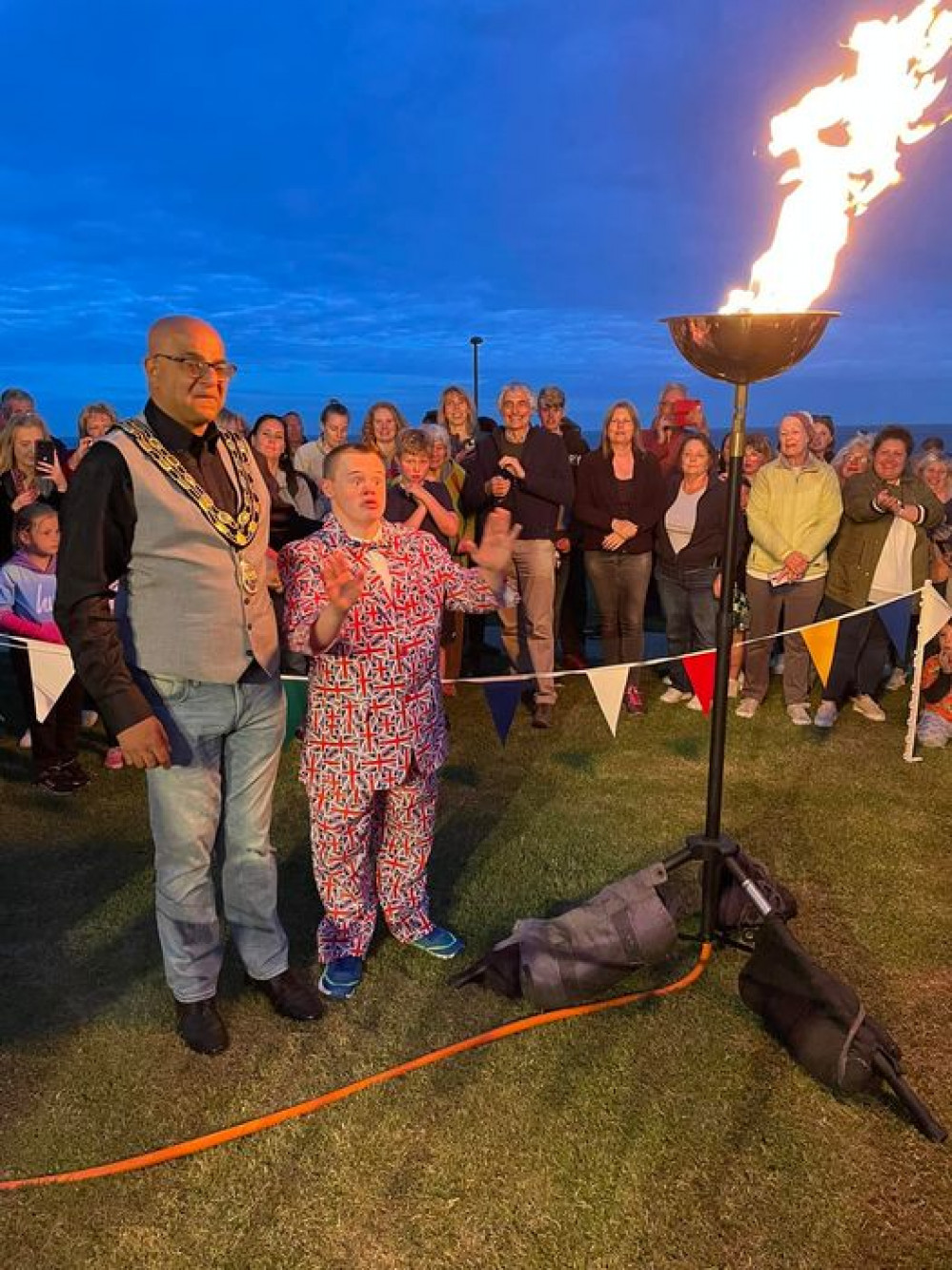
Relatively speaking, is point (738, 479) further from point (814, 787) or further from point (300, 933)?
point (814, 787)

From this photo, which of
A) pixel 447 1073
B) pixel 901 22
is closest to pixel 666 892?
pixel 447 1073

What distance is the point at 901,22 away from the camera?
305 cm

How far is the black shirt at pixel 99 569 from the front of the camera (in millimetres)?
2660

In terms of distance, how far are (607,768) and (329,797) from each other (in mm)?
2843

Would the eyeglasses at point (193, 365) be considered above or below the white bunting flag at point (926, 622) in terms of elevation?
above

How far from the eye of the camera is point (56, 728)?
18.5 feet

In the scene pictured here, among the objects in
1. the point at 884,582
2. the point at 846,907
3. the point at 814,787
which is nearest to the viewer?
the point at 846,907

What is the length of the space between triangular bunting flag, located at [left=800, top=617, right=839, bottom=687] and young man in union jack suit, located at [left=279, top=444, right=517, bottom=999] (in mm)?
2931

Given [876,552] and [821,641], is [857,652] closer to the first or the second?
[876,552]

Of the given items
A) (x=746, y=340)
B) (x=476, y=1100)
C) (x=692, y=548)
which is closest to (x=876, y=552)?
(x=692, y=548)

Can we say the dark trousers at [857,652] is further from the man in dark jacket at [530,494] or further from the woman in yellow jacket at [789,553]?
the man in dark jacket at [530,494]

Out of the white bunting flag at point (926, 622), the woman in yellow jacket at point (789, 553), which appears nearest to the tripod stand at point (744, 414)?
the white bunting flag at point (926, 622)

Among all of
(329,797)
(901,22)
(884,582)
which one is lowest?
(329,797)

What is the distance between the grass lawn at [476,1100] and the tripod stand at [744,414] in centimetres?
18
